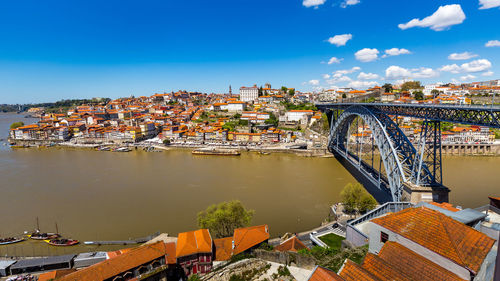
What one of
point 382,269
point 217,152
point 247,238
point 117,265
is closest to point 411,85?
point 217,152

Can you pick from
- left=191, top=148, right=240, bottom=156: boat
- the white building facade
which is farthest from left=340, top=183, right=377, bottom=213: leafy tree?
the white building facade

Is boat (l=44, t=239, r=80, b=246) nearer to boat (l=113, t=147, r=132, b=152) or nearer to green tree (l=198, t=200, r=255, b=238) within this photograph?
green tree (l=198, t=200, r=255, b=238)

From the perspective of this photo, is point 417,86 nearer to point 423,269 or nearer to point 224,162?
point 224,162

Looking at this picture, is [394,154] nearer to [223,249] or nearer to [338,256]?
[338,256]

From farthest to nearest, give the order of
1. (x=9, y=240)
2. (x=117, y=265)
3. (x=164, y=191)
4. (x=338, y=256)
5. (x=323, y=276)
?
(x=164, y=191) → (x=9, y=240) → (x=117, y=265) → (x=338, y=256) → (x=323, y=276)

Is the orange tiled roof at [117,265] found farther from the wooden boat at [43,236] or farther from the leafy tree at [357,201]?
the leafy tree at [357,201]

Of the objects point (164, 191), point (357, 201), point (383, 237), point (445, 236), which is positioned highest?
point (445, 236)

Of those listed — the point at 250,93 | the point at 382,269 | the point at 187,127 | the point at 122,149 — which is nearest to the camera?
the point at 382,269
